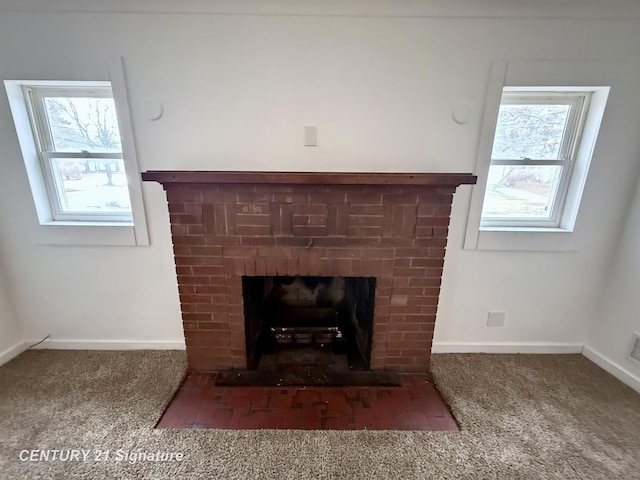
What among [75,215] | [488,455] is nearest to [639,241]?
[488,455]

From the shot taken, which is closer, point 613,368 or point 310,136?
point 310,136

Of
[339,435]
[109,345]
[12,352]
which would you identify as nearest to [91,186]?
[109,345]

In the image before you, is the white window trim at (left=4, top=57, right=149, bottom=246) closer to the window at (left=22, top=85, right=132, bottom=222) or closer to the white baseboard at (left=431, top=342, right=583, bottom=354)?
the window at (left=22, top=85, right=132, bottom=222)

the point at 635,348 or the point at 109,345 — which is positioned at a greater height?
the point at 635,348

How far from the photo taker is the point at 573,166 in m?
1.96

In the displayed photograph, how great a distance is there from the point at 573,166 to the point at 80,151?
3390mm

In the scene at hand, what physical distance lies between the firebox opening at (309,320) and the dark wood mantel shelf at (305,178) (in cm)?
67

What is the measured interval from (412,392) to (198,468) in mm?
1265

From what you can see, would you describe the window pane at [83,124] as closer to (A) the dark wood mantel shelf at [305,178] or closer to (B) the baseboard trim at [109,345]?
(A) the dark wood mantel shelf at [305,178]

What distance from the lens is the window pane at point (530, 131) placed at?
192 cm

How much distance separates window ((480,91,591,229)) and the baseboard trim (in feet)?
8.19

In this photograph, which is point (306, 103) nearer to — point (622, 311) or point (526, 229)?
point (526, 229)

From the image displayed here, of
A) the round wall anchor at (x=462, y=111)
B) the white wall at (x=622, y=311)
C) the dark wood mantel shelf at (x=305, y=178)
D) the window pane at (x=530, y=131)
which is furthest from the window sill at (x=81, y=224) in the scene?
the white wall at (x=622, y=311)

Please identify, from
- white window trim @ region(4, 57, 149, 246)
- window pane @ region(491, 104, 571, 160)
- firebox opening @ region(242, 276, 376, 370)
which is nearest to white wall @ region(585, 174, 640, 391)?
window pane @ region(491, 104, 571, 160)
